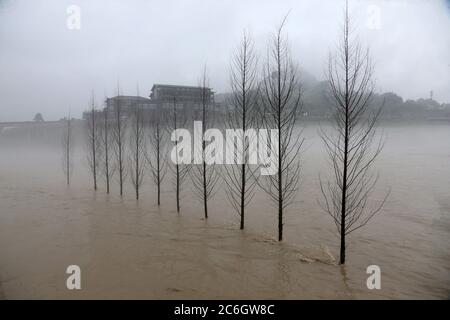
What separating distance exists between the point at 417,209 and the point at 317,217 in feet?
18.4

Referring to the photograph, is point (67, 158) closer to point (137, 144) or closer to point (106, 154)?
point (106, 154)

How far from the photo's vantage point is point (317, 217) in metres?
14.4

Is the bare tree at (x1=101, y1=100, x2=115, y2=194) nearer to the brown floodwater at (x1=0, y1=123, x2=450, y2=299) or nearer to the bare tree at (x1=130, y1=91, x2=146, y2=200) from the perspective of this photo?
the bare tree at (x1=130, y1=91, x2=146, y2=200)

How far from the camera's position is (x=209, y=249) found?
946cm

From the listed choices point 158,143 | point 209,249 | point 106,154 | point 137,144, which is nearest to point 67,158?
point 106,154

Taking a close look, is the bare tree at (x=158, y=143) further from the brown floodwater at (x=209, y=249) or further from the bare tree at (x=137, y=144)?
the brown floodwater at (x=209, y=249)

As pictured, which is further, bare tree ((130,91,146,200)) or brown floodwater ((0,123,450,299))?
bare tree ((130,91,146,200))

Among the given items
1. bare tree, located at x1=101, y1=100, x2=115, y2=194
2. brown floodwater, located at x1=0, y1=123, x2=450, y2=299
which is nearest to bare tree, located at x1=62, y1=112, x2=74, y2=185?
bare tree, located at x1=101, y1=100, x2=115, y2=194

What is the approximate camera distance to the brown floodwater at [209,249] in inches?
274

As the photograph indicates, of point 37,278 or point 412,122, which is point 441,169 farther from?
point 37,278

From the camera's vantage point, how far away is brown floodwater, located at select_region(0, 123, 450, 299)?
6.96 m

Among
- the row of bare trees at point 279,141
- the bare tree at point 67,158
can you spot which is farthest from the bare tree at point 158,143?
the bare tree at point 67,158
